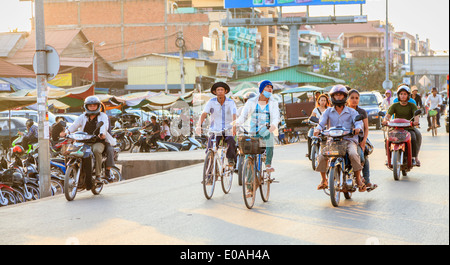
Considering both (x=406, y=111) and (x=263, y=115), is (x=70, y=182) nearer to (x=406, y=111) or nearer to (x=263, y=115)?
(x=263, y=115)

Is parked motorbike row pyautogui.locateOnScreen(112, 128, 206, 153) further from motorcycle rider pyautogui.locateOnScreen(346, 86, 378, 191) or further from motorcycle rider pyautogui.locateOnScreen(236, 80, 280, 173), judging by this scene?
motorcycle rider pyautogui.locateOnScreen(236, 80, 280, 173)

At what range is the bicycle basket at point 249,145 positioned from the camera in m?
9.21

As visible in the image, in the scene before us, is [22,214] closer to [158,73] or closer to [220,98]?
[220,98]

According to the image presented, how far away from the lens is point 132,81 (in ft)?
189

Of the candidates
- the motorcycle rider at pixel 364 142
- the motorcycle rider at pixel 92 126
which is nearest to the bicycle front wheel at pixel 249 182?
the motorcycle rider at pixel 364 142

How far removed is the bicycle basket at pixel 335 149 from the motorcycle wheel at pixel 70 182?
4.06 m

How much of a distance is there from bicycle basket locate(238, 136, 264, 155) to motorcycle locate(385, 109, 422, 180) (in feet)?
12.6

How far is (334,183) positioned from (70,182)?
4.22 metres

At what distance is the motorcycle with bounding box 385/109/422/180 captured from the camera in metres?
12.1

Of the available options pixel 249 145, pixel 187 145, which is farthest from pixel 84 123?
pixel 187 145

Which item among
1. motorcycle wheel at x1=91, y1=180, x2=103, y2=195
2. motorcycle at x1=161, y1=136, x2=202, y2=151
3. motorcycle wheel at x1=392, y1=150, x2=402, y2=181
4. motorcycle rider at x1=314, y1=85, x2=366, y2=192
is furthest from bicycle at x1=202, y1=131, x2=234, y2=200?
motorcycle at x1=161, y1=136, x2=202, y2=151

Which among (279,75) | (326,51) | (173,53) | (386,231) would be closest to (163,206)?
(386,231)

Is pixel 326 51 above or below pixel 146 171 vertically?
above

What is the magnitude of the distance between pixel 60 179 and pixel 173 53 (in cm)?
5022
